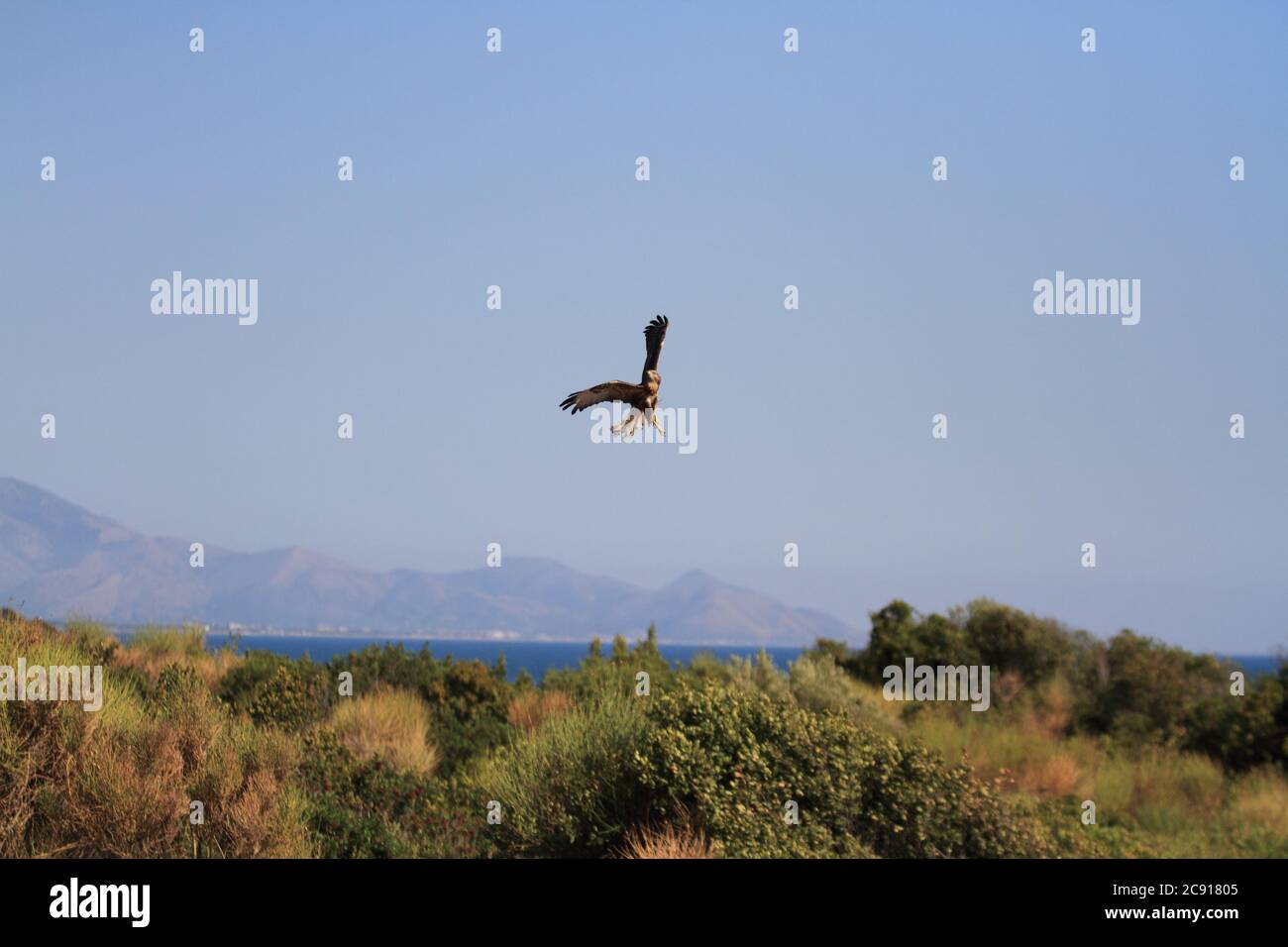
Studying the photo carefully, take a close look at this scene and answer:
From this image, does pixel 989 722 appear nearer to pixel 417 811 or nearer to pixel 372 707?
pixel 372 707

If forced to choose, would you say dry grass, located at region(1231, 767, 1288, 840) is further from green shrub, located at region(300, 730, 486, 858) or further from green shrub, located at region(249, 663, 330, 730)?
green shrub, located at region(249, 663, 330, 730)

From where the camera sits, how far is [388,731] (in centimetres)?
1666

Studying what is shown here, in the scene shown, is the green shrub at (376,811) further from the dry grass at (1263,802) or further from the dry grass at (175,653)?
the dry grass at (1263,802)

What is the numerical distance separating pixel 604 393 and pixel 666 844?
219 inches

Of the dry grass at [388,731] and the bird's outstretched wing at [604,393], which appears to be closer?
the bird's outstretched wing at [604,393]

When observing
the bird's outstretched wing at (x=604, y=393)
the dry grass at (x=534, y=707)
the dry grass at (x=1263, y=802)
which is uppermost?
the bird's outstretched wing at (x=604, y=393)

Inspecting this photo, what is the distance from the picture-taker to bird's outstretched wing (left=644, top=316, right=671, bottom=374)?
6.87 meters

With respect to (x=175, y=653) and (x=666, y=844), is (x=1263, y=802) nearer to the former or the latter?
(x=666, y=844)

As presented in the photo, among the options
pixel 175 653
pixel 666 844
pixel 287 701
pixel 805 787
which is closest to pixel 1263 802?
pixel 805 787

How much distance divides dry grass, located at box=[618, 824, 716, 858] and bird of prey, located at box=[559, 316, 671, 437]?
16.8 ft

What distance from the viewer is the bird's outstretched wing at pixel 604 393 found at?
268 inches

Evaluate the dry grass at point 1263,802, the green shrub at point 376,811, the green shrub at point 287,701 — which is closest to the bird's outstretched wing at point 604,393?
the green shrub at point 376,811

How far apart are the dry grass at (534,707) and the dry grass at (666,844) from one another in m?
5.61
